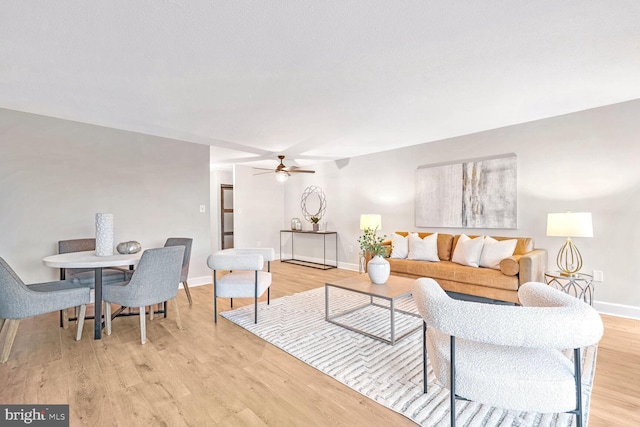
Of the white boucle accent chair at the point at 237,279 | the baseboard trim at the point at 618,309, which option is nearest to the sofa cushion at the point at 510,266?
the baseboard trim at the point at 618,309

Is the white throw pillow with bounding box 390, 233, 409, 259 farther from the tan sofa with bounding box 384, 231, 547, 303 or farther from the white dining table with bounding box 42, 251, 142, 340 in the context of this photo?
the white dining table with bounding box 42, 251, 142, 340

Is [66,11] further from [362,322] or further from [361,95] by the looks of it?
[362,322]

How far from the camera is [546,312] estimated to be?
119cm

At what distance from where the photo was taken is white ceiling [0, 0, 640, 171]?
5.51 ft

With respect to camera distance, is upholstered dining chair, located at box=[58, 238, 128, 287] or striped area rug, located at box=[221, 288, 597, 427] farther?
upholstered dining chair, located at box=[58, 238, 128, 287]

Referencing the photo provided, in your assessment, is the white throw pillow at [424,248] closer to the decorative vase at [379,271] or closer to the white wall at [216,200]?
the decorative vase at [379,271]

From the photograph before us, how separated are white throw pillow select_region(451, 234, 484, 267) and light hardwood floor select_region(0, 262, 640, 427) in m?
1.33

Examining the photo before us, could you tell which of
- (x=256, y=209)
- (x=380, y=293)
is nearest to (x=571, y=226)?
(x=380, y=293)

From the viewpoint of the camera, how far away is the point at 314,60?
2.19 m

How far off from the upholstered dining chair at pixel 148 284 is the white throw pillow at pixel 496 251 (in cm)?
347

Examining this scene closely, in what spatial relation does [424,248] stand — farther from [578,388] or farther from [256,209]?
[256,209]

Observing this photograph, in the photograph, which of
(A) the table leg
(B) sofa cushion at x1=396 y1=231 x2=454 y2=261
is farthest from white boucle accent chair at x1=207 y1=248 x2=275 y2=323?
(B) sofa cushion at x1=396 y1=231 x2=454 y2=261

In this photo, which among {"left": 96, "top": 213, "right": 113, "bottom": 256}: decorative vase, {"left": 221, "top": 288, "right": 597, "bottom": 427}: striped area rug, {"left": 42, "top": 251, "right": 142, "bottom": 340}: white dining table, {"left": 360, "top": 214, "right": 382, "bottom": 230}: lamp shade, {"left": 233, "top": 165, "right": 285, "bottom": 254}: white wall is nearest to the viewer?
{"left": 221, "top": 288, "right": 597, "bottom": 427}: striped area rug

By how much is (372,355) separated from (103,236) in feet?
8.98
